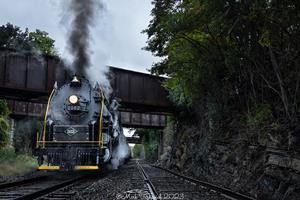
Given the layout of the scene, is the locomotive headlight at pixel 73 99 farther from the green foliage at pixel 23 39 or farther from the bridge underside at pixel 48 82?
the green foliage at pixel 23 39

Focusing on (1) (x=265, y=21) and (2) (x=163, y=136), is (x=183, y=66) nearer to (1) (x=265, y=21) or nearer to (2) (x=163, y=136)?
(1) (x=265, y=21)

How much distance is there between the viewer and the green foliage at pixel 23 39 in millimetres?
29369

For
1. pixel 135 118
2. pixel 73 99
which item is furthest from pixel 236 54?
pixel 135 118

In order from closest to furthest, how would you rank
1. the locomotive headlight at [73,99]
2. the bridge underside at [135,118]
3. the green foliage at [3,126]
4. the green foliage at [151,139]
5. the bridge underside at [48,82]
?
the locomotive headlight at [73,99]
the bridge underside at [48,82]
the green foliage at [3,126]
the bridge underside at [135,118]
the green foliage at [151,139]

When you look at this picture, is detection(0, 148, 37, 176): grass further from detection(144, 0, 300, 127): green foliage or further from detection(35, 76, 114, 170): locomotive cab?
detection(144, 0, 300, 127): green foliage

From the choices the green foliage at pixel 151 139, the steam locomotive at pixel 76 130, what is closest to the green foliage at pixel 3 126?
the steam locomotive at pixel 76 130

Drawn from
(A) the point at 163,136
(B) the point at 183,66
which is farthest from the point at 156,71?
(A) the point at 163,136

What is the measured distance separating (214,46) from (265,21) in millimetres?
3685

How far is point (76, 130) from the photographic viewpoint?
12.5m

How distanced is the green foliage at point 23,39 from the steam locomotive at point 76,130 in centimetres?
1235

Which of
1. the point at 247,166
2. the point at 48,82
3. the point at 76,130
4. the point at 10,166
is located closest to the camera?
the point at 247,166

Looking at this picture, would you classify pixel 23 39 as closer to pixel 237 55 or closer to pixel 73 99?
pixel 73 99

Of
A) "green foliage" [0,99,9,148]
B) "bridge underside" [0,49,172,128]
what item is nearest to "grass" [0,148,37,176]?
"green foliage" [0,99,9,148]

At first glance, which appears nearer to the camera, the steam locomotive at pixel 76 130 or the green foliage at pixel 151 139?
the steam locomotive at pixel 76 130
